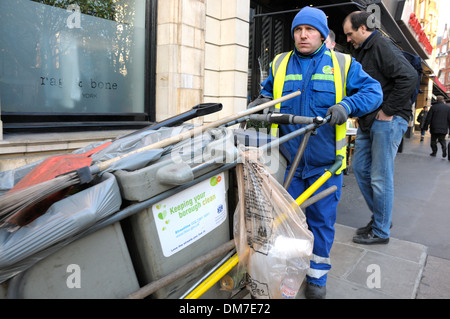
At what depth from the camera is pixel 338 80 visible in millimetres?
2395

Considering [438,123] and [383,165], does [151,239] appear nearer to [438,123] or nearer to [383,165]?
[383,165]

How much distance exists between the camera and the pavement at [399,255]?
8.95ft

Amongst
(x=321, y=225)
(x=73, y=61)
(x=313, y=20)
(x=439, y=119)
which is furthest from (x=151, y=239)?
(x=439, y=119)

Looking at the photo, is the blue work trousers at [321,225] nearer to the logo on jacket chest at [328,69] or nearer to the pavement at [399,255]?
the pavement at [399,255]

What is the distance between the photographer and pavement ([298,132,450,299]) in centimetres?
273

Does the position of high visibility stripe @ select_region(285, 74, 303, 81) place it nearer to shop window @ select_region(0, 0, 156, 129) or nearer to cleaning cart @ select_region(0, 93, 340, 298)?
cleaning cart @ select_region(0, 93, 340, 298)

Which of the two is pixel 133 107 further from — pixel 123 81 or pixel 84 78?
pixel 84 78

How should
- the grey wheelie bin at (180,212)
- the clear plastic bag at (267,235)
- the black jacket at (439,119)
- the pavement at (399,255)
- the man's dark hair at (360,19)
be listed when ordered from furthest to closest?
the black jacket at (439,119) < the man's dark hair at (360,19) < the pavement at (399,255) < the clear plastic bag at (267,235) < the grey wheelie bin at (180,212)

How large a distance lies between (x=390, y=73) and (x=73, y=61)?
12.1ft

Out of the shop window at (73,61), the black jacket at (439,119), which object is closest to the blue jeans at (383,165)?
the shop window at (73,61)

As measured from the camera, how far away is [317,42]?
242 centimetres

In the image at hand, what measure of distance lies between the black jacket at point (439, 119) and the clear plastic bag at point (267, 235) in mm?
12139

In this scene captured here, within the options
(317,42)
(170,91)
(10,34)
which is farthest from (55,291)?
(170,91)

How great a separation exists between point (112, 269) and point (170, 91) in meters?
4.08
